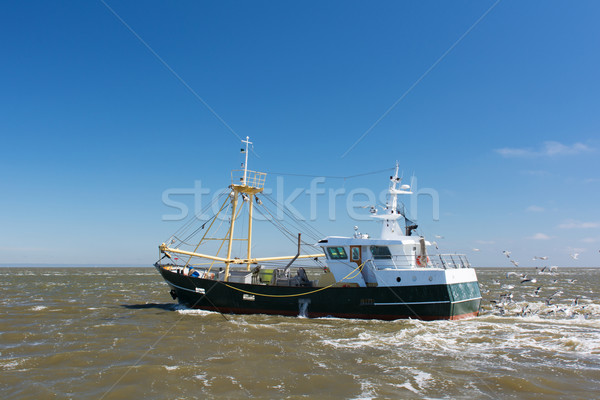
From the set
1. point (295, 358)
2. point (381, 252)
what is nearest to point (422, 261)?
point (381, 252)

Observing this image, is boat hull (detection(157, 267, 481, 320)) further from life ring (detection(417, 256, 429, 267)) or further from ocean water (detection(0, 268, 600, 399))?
life ring (detection(417, 256, 429, 267))

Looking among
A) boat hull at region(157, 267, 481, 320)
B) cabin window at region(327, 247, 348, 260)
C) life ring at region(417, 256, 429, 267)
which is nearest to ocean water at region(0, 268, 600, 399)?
boat hull at region(157, 267, 481, 320)

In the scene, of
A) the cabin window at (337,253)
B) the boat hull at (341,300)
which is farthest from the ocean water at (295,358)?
the cabin window at (337,253)

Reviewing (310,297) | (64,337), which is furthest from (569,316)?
(64,337)

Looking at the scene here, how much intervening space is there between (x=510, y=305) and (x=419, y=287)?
39.7 ft

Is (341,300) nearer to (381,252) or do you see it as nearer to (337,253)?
(337,253)

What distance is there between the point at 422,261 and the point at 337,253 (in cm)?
460

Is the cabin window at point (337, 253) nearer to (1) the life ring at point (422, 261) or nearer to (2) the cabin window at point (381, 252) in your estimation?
(2) the cabin window at point (381, 252)

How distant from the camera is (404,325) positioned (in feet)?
57.0

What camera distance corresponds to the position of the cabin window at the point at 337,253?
20234 millimetres

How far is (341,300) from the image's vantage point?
19.1 metres

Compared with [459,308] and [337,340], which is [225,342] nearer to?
[337,340]

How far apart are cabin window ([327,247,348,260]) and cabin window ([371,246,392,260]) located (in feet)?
5.08

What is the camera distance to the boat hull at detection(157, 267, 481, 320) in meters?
18.1
